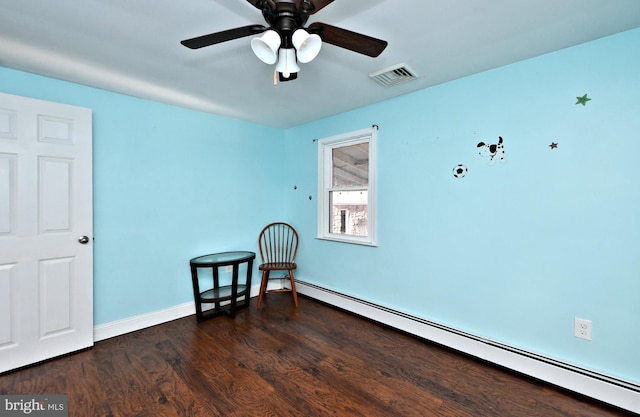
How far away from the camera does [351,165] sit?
338 cm

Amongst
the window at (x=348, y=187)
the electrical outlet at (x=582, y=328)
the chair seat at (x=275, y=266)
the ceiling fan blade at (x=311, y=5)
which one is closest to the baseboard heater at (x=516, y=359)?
the electrical outlet at (x=582, y=328)

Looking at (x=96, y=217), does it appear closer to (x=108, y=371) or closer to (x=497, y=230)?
(x=108, y=371)

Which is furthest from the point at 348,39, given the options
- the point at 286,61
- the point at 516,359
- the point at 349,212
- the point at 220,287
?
the point at 220,287

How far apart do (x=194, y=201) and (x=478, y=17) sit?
9.99 ft

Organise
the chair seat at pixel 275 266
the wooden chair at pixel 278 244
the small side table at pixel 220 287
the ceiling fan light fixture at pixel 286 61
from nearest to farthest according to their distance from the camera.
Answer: the ceiling fan light fixture at pixel 286 61, the small side table at pixel 220 287, the chair seat at pixel 275 266, the wooden chair at pixel 278 244

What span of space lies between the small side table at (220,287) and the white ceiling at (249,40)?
5.75 ft

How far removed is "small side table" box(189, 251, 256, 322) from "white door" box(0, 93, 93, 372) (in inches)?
35.2

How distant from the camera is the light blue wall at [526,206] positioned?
1.75 meters

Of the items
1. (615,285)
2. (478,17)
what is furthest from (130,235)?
(615,285)

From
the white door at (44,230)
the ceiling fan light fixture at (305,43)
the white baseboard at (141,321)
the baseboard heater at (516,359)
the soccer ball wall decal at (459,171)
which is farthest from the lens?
the white baseboard at (141,321)

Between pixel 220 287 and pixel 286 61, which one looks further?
pixel 220 287

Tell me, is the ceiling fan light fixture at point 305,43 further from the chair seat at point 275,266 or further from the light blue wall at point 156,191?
the chair seat at point 275,266

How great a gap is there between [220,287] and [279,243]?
39.1 inches

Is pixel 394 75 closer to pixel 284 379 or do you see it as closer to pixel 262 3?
pixel 262 3
